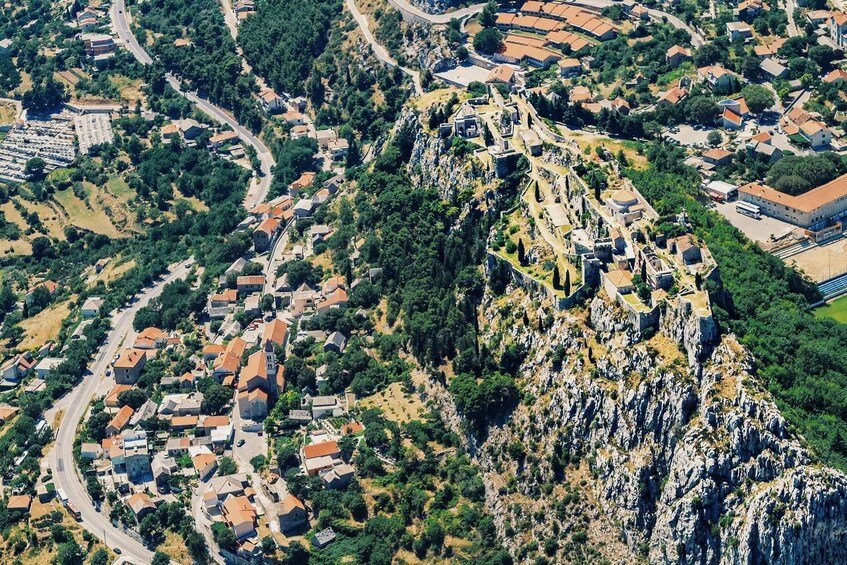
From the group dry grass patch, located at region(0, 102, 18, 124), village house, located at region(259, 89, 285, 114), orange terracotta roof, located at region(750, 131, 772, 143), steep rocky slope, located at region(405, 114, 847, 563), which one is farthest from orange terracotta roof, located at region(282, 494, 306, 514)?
dry grass patch, located at region(0, 102, 18, 124)

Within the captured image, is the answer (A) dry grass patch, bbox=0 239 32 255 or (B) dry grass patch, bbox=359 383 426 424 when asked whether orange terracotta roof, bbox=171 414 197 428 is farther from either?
(A) dry grass patch, bbox=0 239 32 255

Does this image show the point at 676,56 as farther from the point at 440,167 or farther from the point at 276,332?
the point at 276,332

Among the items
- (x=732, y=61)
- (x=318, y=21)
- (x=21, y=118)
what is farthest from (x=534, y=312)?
(x=21, y=118)

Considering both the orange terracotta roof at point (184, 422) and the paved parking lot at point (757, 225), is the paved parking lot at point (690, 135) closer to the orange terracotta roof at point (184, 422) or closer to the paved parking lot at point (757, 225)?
the paved parking lot at point (757, 225)

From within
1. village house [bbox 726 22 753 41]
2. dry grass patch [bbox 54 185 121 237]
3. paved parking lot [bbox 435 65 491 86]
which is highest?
village house [bbox 726 22 753 41]

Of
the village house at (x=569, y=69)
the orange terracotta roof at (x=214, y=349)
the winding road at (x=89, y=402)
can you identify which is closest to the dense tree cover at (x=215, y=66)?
the winding road at (x=89, y=402)

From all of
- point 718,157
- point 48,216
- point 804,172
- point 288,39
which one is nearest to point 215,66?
point 288,39
